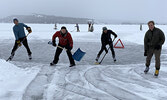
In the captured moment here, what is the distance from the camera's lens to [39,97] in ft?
13.3

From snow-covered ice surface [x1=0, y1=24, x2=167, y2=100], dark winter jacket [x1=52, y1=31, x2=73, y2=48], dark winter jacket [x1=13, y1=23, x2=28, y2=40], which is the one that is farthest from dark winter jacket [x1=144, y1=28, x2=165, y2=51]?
dark winter jacket [x1=13, y1=23, x2=28, y2=40]

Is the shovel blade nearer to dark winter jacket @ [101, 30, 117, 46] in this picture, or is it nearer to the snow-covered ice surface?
the snow-covered ice surface

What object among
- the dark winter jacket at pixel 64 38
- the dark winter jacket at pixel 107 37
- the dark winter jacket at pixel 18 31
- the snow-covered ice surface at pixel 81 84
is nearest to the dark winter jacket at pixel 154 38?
the snow-covered ice surface at pixel 81 84

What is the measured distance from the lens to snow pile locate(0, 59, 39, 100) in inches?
159

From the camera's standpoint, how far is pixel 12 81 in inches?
192

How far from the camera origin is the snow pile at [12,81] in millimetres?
4046

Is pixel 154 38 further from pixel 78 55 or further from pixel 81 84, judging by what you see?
pixel 78 55

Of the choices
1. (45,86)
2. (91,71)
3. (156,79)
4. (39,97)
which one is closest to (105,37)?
(91,71)

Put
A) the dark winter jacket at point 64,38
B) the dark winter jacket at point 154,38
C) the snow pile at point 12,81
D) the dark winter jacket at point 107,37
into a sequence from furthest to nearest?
the dark winter jacket at point 107,37, the dark winter jacket at point 64,38, the dark winter jacket at point 154,38, the snow pile at point 12,81

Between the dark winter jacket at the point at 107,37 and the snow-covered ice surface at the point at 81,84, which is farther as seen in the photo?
the dark winter jacket at the point at 107,37

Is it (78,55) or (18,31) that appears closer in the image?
(78,55)

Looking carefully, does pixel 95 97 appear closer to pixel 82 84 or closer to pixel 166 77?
pixel 82 84

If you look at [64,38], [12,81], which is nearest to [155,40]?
[64,38]

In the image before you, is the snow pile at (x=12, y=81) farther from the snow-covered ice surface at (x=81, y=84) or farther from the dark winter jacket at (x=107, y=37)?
the dark winter jacket at (x=107, y=37)
